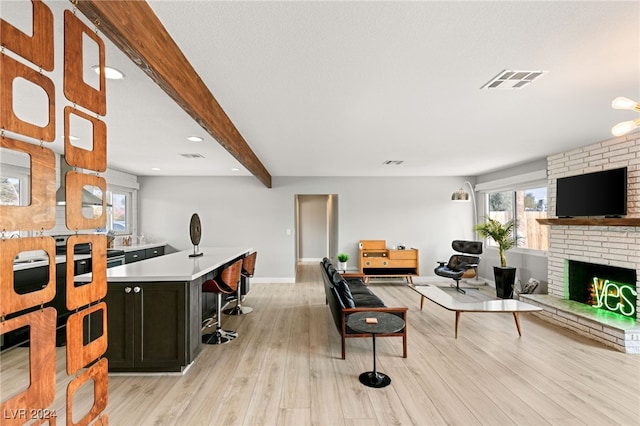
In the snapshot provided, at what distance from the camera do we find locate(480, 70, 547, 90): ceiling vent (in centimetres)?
223

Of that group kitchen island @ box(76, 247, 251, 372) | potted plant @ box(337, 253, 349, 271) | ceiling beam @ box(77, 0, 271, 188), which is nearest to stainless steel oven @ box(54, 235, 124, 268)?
kitchen island @ box(76, 247, 251, 372)

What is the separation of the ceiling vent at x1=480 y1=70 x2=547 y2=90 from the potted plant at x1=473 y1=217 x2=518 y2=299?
3974 millimetres

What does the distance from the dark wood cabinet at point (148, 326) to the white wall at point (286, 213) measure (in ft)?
13.7

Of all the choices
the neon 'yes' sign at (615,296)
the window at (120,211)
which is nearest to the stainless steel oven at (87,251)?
the window at (120,211)

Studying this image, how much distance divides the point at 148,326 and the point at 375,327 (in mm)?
2038

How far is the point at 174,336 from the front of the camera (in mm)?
2961

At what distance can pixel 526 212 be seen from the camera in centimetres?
A: 598

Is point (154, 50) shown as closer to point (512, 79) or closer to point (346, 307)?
point (512, 79)

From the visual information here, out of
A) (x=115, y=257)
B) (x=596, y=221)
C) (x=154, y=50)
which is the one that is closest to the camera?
(x=154, y=50)

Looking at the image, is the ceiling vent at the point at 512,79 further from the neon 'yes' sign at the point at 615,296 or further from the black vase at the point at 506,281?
the black vase at the point at 506,281

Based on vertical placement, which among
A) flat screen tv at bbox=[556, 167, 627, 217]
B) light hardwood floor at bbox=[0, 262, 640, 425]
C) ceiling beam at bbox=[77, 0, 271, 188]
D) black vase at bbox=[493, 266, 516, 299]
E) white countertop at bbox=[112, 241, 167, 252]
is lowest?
light hardwood floor at bbox=[0, 262, 640, 425]

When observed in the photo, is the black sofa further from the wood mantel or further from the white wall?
the white wall

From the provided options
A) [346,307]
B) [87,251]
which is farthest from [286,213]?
[346,307]

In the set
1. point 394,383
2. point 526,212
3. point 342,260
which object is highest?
point 526,212
